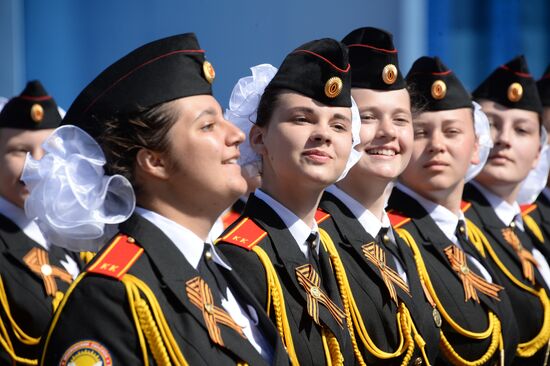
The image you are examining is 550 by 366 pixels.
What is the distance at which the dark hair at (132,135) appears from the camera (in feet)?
9.29

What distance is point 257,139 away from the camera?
11.7 ft

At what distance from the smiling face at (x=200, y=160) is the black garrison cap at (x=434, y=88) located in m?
1.73

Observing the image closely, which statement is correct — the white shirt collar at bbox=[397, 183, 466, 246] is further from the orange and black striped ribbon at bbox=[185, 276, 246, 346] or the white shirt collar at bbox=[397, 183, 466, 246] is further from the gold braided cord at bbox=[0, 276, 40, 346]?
the orange and black striped ribbon at bbox=[185, 276, 246, 346]

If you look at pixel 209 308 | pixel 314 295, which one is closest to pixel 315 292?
pixel 314 295

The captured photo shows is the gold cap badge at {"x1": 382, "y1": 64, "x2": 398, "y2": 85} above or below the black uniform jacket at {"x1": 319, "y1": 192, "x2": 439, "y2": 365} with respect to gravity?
above

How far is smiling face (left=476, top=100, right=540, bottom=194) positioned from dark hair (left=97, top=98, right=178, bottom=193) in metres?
2.63

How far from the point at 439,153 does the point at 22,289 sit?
5.90 feet

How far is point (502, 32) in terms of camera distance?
8648 millimetres

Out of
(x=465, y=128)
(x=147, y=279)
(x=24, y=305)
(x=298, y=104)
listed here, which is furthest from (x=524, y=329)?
(x=147, y=279)

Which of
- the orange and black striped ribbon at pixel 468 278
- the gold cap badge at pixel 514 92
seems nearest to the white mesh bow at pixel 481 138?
the gold cap badge at pixel 514 92

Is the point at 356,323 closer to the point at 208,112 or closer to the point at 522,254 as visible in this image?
the point at 208,112

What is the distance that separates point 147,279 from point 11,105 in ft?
7.91

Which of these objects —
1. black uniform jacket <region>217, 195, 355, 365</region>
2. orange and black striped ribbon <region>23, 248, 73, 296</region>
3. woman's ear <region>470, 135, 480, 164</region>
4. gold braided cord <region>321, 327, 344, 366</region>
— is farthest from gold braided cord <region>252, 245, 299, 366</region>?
woman's ear <region>470, 135, 480, 164</region>

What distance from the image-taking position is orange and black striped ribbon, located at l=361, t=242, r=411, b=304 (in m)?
3.75
